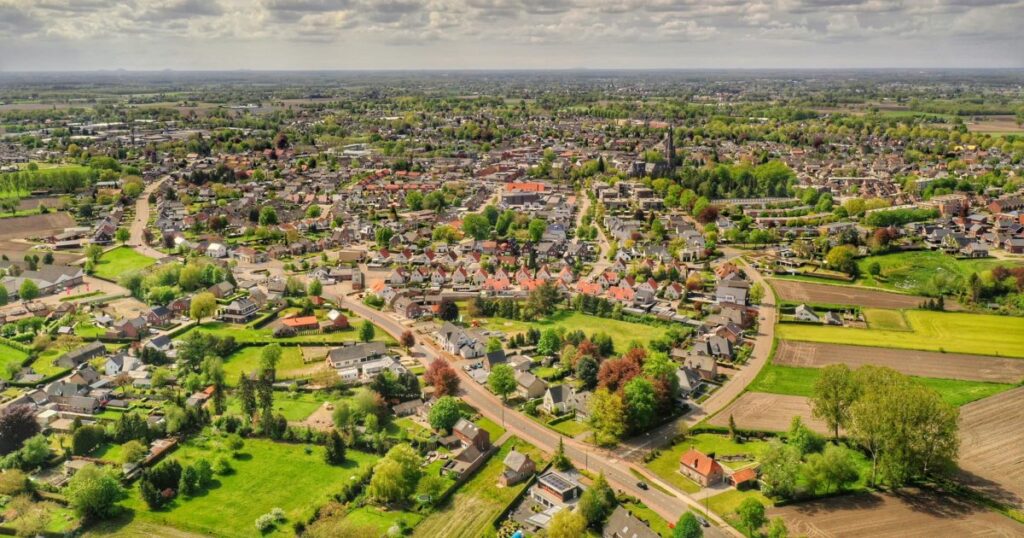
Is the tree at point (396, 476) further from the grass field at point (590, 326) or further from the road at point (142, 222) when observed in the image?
the road at point (142, 222)

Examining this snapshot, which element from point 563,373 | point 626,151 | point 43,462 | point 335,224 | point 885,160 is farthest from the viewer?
point 626,151

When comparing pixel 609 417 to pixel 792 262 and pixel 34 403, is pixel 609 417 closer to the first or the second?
pixel 34 403

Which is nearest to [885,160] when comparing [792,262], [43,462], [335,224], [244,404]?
[792,262]

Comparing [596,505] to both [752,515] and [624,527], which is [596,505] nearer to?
[624,527]

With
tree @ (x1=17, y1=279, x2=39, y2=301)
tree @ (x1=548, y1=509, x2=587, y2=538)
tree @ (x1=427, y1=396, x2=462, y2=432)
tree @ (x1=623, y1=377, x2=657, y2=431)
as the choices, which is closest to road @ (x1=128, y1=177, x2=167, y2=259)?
tree @ (x1=17, y1=279, x2=39, y2=301)

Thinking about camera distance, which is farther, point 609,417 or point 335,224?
point 335,224

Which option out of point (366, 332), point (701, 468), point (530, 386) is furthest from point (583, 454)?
point (366, 332)
